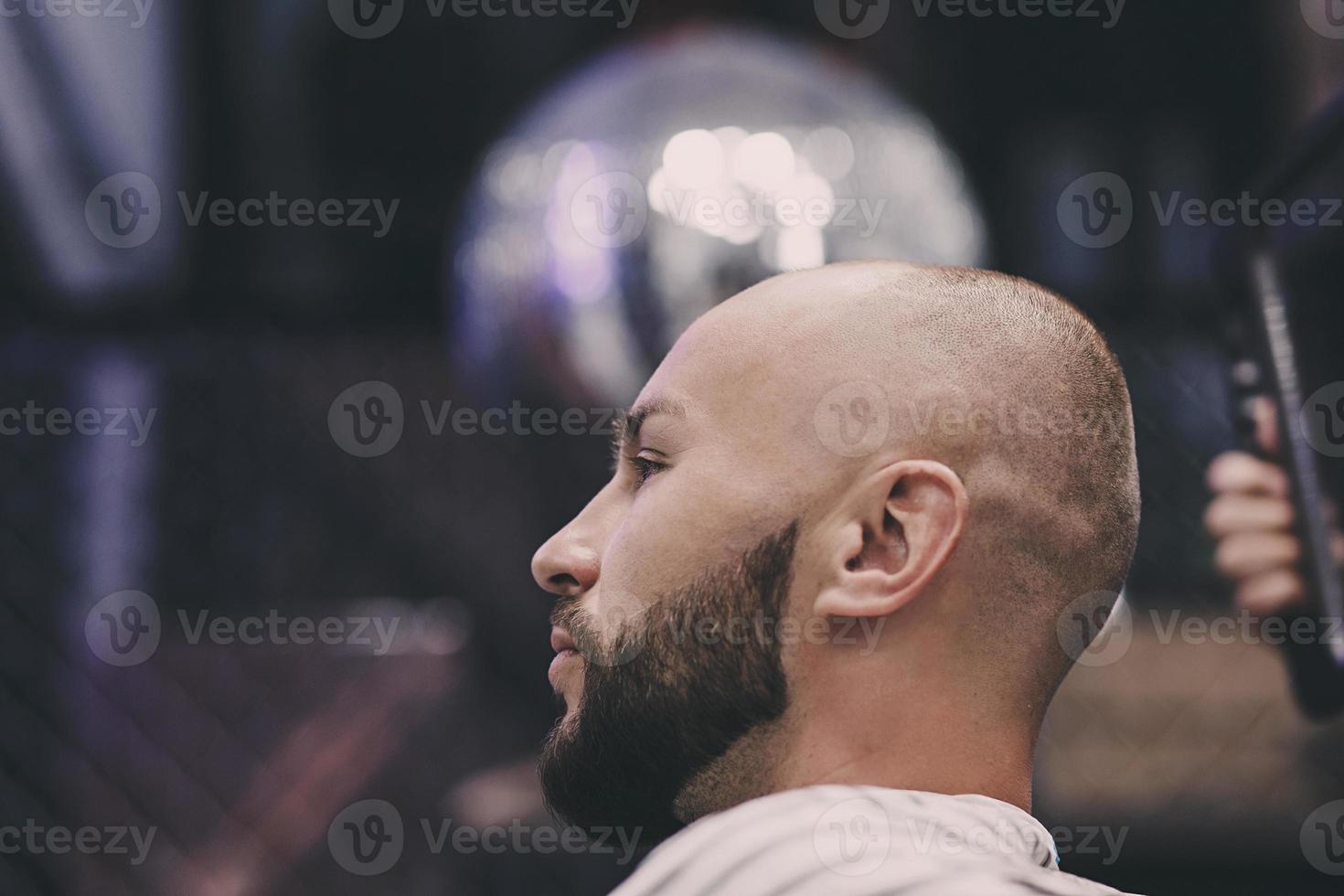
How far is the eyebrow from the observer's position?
85cm

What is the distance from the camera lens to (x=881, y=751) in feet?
2.52

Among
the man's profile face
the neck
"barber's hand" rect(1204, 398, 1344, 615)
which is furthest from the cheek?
"barber's hand" rect(1204, 398, 1344, 615)

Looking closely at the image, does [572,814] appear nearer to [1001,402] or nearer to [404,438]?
[1001,402]

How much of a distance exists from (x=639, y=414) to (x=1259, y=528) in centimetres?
63

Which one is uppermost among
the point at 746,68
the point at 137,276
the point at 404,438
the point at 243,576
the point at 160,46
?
the point at 160,46

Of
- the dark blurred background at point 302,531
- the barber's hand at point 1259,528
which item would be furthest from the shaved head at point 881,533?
the dark blurred background at point 302,531

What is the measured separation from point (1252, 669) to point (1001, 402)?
1.71 meters

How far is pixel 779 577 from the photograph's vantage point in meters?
0.79

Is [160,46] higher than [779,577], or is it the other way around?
[160,46]

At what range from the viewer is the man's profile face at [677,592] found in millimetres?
792

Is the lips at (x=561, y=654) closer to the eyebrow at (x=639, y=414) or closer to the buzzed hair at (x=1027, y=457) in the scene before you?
the eyebrow at (x=639, y=414)

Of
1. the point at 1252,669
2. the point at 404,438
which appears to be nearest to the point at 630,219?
the point at 404,438

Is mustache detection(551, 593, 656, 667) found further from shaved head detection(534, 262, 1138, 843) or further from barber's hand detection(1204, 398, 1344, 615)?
barber's hand detection(1204, 398, 1344, 615)

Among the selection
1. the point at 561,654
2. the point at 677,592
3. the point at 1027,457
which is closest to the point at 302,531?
the point at 561,654
